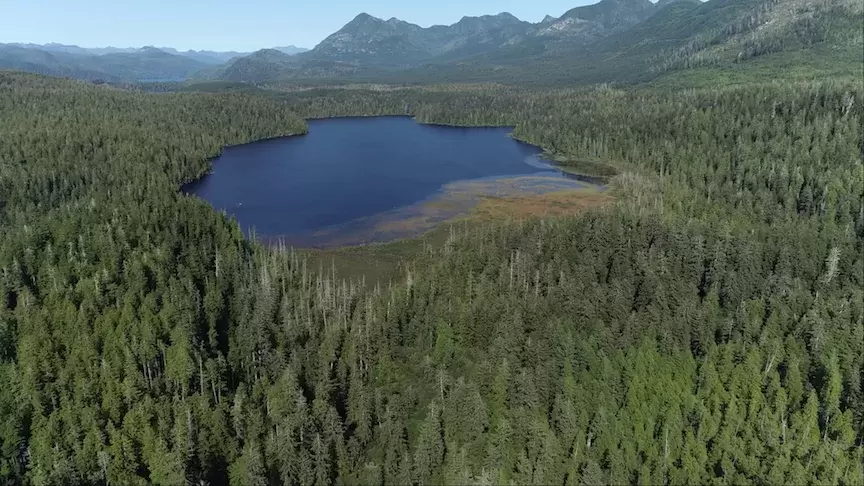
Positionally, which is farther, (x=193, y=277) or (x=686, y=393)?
(x=193, y=277)

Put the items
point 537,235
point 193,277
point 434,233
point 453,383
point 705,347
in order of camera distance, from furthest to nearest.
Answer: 1. point 434,233
2. point 537,235
3. point 193,277
4. point 705,347
5. point 453,383

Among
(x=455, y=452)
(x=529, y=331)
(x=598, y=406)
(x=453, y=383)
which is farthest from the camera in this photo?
(x=529, y=331)

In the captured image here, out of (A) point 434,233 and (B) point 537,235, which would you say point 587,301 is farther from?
(A) point 434,233

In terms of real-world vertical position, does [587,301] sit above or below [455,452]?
above

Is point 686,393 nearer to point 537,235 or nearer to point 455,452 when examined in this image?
point 455,452

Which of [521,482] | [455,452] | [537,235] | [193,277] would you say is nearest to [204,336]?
[193,277]

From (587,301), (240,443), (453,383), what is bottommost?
(240,443)
